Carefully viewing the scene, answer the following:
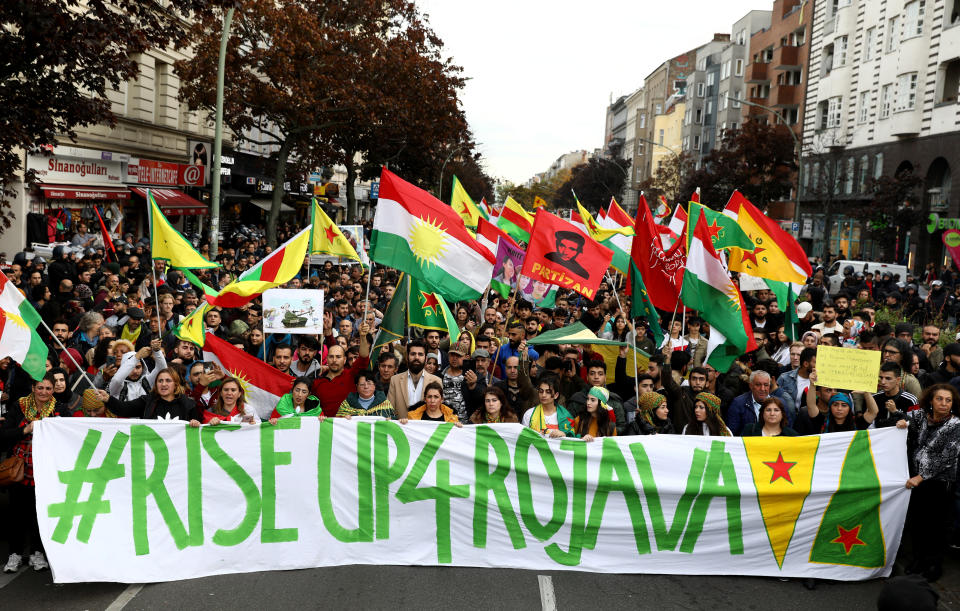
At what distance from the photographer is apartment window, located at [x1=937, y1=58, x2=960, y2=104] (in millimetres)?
34594

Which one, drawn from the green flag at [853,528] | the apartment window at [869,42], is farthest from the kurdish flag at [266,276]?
the apartment window at [869,42]

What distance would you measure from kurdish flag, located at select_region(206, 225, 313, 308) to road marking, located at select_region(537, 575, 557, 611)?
4675 millimetres

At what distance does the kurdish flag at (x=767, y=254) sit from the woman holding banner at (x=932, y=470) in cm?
473

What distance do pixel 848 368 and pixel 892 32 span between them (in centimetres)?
3847

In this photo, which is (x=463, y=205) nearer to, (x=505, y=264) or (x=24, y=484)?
(x=505, y=264)

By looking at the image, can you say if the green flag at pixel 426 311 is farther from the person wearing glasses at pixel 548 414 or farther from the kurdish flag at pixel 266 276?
the person wearing glasses at pixel 548 414

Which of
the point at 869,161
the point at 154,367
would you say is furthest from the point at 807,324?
the point at 869,161

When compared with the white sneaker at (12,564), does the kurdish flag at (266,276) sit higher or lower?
higher

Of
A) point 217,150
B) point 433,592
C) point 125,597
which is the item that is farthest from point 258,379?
point 217,150

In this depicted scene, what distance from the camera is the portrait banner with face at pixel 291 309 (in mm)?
9680

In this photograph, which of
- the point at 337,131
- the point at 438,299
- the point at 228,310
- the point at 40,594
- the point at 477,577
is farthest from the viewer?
the point at 337,131

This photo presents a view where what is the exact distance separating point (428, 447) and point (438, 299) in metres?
3.45

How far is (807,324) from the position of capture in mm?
13109

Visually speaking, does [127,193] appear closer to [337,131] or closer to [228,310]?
[337,131]
